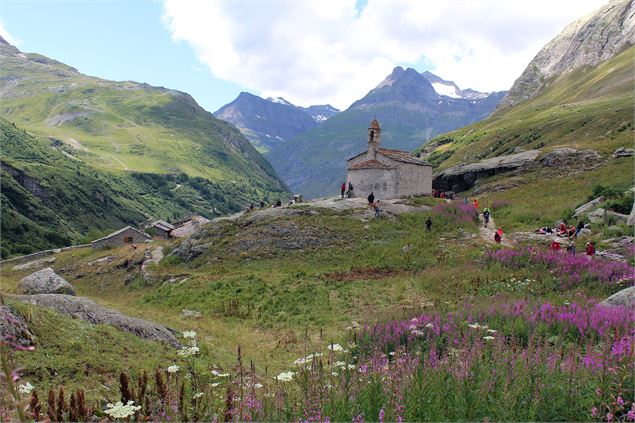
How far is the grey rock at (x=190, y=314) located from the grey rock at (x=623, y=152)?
55.9 meters

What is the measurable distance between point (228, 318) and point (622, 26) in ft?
741

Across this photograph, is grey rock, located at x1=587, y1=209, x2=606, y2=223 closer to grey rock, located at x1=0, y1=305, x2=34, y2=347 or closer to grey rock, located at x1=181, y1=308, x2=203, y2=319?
grey rock, located at x1=181, y1=308, x2=203, y2=319

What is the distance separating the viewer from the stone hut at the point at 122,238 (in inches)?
2657

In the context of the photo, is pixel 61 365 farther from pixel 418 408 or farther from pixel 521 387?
pixel 521 387

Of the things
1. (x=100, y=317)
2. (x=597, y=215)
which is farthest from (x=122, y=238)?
(x=597, y=215)

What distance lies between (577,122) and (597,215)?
66932 mm

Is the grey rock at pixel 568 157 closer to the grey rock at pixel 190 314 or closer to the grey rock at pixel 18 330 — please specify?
the grey rock at pixel 190 314

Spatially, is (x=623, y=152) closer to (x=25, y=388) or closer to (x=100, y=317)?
(x=100, y=317)

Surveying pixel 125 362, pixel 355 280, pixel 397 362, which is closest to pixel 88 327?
pixel 125 362

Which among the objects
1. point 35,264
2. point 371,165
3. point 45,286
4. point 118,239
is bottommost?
point 35,264

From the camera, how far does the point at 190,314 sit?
23750 millimetres

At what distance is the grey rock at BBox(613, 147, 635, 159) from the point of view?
56431 millimetres

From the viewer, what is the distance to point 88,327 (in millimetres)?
12281

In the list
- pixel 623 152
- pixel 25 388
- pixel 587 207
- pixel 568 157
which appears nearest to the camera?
pixel 25 388
